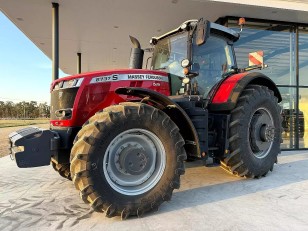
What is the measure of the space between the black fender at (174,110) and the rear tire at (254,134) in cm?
86

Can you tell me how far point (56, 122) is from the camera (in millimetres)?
3760

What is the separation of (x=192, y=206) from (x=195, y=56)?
6.88 feet

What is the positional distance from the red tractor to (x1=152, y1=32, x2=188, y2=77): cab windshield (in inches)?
0.6

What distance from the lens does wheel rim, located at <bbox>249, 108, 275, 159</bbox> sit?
14.8 ft

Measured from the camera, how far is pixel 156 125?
314 centimetres

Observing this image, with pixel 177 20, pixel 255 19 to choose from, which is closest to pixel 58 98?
pixel 177 20

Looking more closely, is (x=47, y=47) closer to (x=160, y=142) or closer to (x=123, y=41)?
(x=123, y=41)

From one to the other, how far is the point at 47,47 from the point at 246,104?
921 centimetres

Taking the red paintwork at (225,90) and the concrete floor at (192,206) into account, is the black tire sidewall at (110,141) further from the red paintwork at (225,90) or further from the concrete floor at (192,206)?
the red paintwork at (225,90)

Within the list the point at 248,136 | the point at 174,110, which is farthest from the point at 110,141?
the point at 248,136

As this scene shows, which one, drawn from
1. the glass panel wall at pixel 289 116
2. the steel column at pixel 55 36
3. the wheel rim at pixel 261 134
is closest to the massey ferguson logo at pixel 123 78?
the wheel rim at pixel 261 134

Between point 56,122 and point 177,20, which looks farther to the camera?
point 177,20

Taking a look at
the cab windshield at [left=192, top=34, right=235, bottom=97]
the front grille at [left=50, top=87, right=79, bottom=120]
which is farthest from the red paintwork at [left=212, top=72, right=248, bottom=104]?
the front grille at [left=50, top=87, right=79, bottom=120]

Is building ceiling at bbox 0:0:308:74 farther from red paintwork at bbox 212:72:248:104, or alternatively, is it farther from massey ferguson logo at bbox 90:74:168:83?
massey ferguson logo at bbox 90:74:168:83
